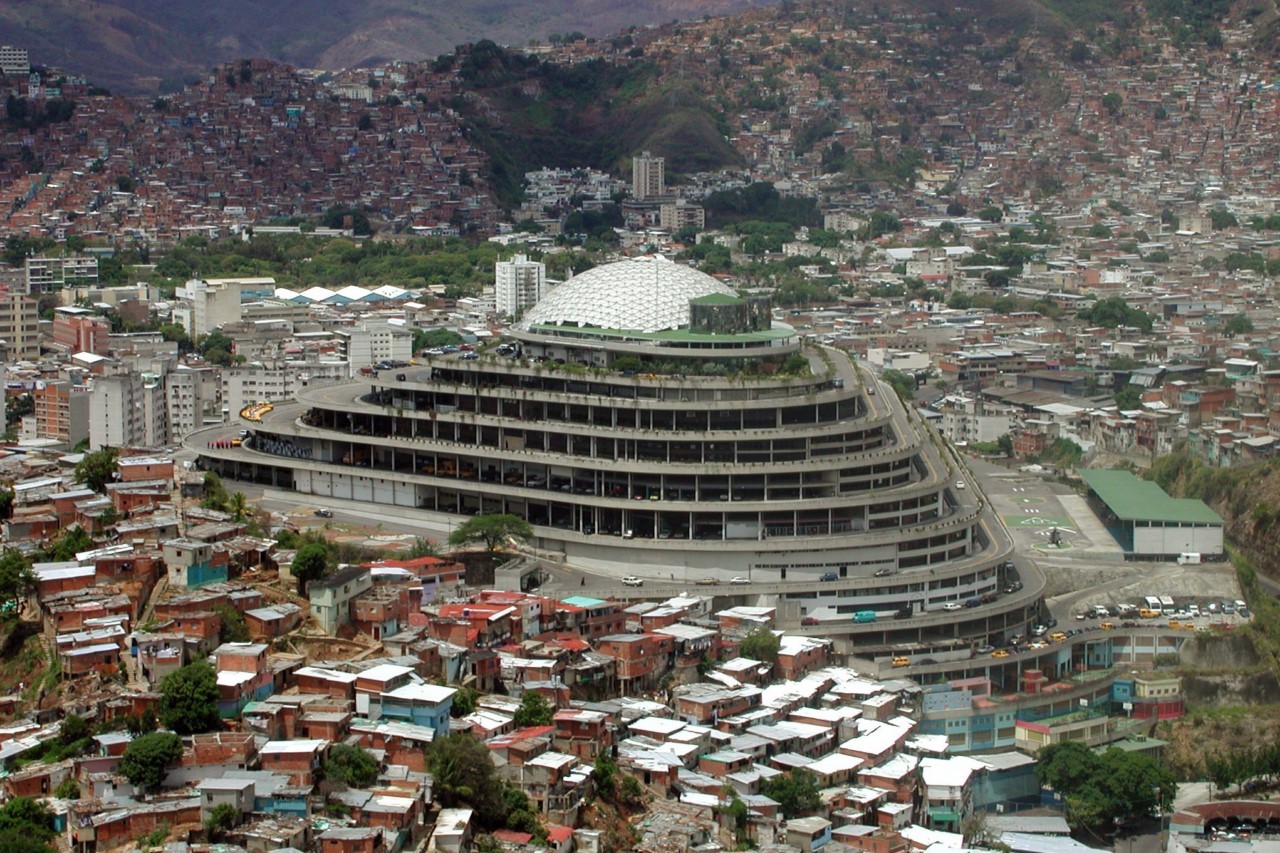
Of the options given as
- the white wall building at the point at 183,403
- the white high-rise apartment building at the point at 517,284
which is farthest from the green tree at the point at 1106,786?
the white high-rise apartment building at the point at 517,284

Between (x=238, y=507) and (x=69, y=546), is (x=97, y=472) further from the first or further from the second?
(x=69, y=546)

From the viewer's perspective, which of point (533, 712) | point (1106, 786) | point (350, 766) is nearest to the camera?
point (350, 766)

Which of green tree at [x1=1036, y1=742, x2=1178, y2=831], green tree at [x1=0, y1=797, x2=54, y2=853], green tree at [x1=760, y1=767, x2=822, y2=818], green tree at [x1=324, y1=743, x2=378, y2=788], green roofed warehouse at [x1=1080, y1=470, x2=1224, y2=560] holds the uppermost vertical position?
green roofed warehouse at [x1=1080, y1=470, x2=1224, y2=560]

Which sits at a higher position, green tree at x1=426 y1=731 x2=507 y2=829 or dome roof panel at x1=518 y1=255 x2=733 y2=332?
dome roof panel at x1=518 y1=255 x2=733 y2=332

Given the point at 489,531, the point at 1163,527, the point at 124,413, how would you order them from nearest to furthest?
1. the point at 489,531
2. the point at 1163,527
3. the point at 124,413

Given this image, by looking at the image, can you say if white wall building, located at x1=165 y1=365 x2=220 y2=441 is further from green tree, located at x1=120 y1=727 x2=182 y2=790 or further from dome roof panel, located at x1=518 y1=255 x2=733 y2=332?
green tree, located at x1=120 y1=727 x2=182 y2=790

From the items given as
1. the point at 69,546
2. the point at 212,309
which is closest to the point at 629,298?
the point at 69,546

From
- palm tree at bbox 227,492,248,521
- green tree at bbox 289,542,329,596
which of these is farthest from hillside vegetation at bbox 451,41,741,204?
green tree at bbox 289,542,329,596
